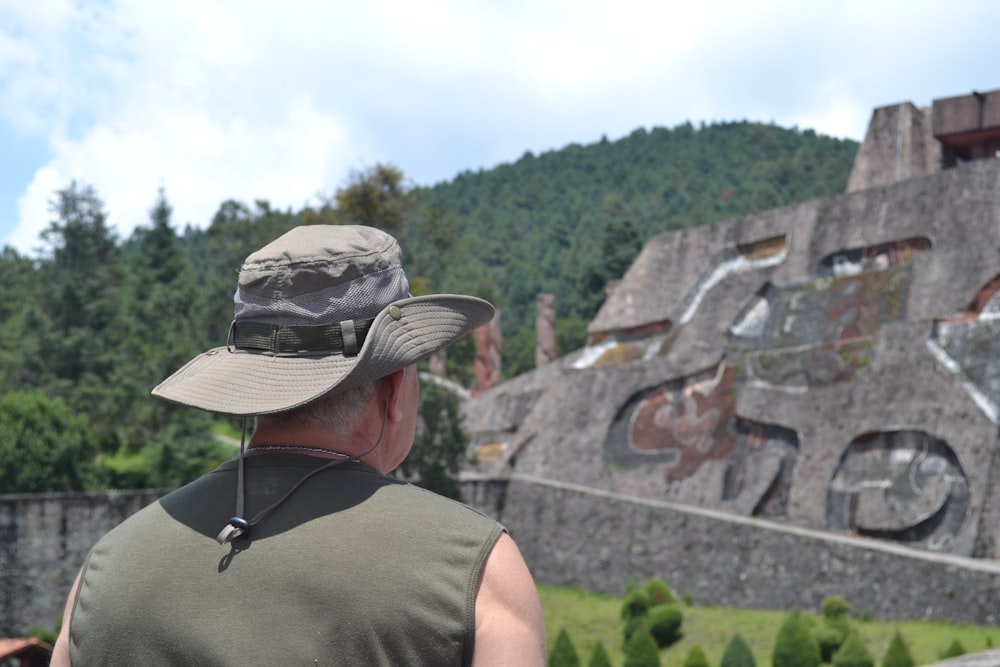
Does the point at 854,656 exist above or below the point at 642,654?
above

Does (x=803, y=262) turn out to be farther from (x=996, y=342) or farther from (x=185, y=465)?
(x=185, y=465)

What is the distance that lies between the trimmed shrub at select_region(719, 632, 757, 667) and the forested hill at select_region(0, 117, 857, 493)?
826 centimetres

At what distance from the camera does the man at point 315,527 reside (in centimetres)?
162

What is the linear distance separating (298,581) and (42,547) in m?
16.6

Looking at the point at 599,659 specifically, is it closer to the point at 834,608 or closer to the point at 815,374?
the point at 834,608

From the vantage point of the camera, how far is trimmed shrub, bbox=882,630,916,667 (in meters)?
11.1

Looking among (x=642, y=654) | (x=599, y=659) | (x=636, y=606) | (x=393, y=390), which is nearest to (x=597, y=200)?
(x=636, y=606)

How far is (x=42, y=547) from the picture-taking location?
1689 centimetres

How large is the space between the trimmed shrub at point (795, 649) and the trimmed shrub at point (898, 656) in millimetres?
710

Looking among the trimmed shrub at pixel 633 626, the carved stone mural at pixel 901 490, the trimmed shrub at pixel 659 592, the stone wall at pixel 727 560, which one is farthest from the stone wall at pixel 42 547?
the carved stone mural at pixel 901 490

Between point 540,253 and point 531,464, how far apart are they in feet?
154

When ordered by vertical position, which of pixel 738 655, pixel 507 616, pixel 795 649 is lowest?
pixel 738 655

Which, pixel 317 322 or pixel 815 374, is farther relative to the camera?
pixel 815 374

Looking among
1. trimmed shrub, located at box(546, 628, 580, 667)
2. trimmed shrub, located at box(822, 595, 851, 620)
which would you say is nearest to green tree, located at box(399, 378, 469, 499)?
trimmed shrub, located at box(546, 628, 580, 667)
